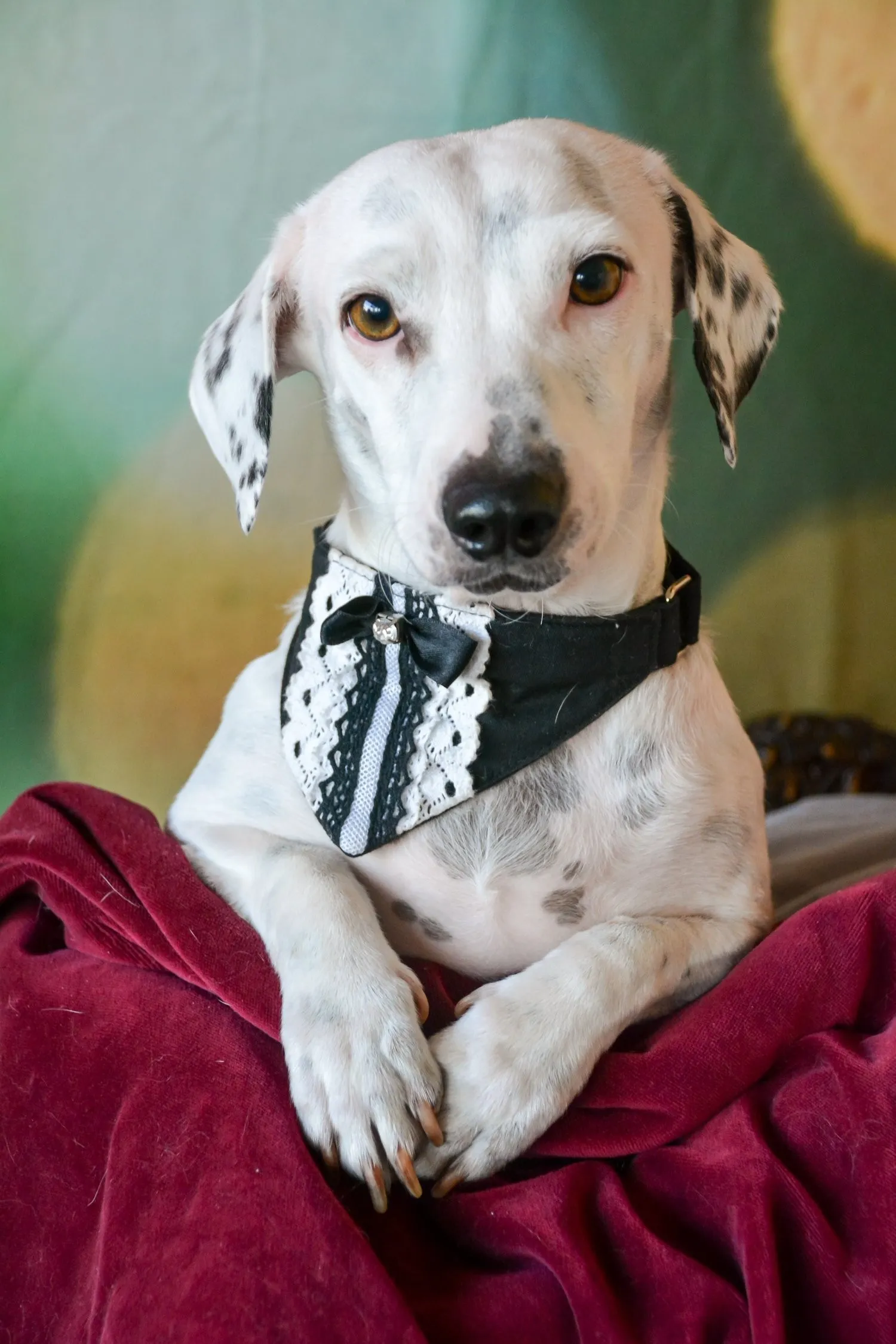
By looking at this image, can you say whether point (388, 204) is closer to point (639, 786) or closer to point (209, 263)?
point (639, 786)

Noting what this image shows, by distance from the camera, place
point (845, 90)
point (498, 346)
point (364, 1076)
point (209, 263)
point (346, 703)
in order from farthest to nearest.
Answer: point (845, 90) → point (209, 263) → point (346, 703) → point (498, 346) → point (364, 1076)

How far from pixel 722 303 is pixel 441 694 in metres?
0.60

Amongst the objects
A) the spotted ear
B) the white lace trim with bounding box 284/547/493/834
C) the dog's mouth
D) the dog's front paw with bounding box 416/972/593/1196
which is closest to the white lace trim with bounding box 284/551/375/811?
the white lace trim with bounding box 284/547/493/834

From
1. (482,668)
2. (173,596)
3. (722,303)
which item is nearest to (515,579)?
(482,668)

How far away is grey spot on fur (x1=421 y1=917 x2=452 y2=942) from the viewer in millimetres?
1267

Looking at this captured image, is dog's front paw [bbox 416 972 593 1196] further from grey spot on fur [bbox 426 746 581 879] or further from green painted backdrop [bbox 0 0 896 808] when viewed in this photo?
green painted backdrop [bbox 0 0 896 808]

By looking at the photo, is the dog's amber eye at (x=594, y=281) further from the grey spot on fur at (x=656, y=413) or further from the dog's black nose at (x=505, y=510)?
the dog's black nose at (x=505, y=510)

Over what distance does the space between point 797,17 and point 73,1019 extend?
2421 millimetres

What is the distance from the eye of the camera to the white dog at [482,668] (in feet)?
3.27

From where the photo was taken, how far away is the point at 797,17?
2.28 metres

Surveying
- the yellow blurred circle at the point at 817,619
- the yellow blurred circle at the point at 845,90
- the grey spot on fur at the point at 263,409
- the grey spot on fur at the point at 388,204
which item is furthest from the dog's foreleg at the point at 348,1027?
the yellow blurred circle at the point at 845,90

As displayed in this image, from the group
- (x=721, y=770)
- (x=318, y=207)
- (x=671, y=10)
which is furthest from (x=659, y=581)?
(x=671, y=10)

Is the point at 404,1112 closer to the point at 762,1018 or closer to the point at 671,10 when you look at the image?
the point at 762,1018

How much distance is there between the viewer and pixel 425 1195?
3.35ft
